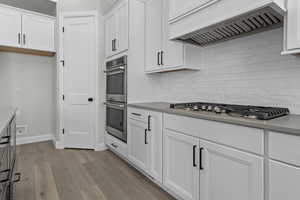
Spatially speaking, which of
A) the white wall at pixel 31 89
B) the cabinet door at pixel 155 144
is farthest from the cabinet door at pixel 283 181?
the white wall at pixel 31 89

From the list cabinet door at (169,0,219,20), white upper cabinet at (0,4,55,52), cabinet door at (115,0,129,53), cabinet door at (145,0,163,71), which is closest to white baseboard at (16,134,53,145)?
white upper cabinet at (0,4,55,52)

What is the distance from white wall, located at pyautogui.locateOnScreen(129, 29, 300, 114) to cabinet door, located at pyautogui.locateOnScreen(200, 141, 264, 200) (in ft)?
2.15

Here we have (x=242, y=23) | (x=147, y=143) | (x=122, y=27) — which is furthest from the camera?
(x=122, y=27)

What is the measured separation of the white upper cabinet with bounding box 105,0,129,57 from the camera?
2.66 meters

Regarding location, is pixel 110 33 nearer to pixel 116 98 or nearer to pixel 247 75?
pixel 116 98

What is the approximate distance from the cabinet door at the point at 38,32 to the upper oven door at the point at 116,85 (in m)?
1.46

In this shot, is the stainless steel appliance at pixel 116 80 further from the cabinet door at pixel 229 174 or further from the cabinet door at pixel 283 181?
the cabinet door at pixel 283 181

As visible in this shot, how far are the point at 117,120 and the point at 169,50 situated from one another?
1316 millimetres

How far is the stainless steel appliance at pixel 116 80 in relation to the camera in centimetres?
265

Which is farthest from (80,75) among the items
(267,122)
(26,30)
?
(267,122)

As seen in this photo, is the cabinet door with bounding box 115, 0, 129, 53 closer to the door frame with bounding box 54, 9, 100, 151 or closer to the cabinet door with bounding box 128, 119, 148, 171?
the door frame with bounding box 54, 9, 100, 151

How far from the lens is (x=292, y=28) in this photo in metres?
1.12

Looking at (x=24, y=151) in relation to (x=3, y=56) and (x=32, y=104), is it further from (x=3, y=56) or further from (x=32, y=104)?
(x=3, y=56)

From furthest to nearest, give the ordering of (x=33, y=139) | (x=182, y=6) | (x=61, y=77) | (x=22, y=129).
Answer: (x=33, y=139) → (x=22, y=129) → (x=61, y=77) → (x=182, y=6)
